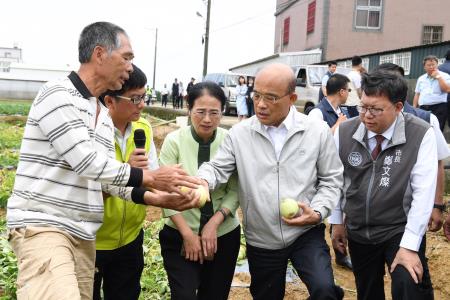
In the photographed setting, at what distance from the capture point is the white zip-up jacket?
3.43 meters

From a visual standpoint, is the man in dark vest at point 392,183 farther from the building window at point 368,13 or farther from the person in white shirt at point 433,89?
the building window at point 368,13

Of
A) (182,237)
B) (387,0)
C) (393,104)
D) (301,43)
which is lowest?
(182,237)

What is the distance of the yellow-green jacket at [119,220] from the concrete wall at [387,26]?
27.3 m

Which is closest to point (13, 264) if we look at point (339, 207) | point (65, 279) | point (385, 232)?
point (65, 279)

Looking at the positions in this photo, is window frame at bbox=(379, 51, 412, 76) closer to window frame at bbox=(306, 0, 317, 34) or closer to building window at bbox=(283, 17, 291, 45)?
window frame at bbox=(306, 0, 317, 34)

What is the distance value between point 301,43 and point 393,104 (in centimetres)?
3157

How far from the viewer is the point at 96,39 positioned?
9.45 ft

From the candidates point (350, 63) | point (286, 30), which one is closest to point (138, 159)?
point (350, 63)

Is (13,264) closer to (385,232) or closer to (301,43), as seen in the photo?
(385,232)

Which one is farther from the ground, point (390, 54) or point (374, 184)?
point (390, 54)

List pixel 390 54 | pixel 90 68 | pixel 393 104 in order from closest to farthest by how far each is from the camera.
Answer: pixel 90 68, pixel 393 104, pixel 390 54

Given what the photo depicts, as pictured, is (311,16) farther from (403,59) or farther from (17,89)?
(17,89)

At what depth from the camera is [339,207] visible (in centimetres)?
392

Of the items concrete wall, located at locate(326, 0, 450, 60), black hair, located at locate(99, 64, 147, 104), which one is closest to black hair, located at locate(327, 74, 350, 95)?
black hair, located at locate(99, 64, 147, 104)
